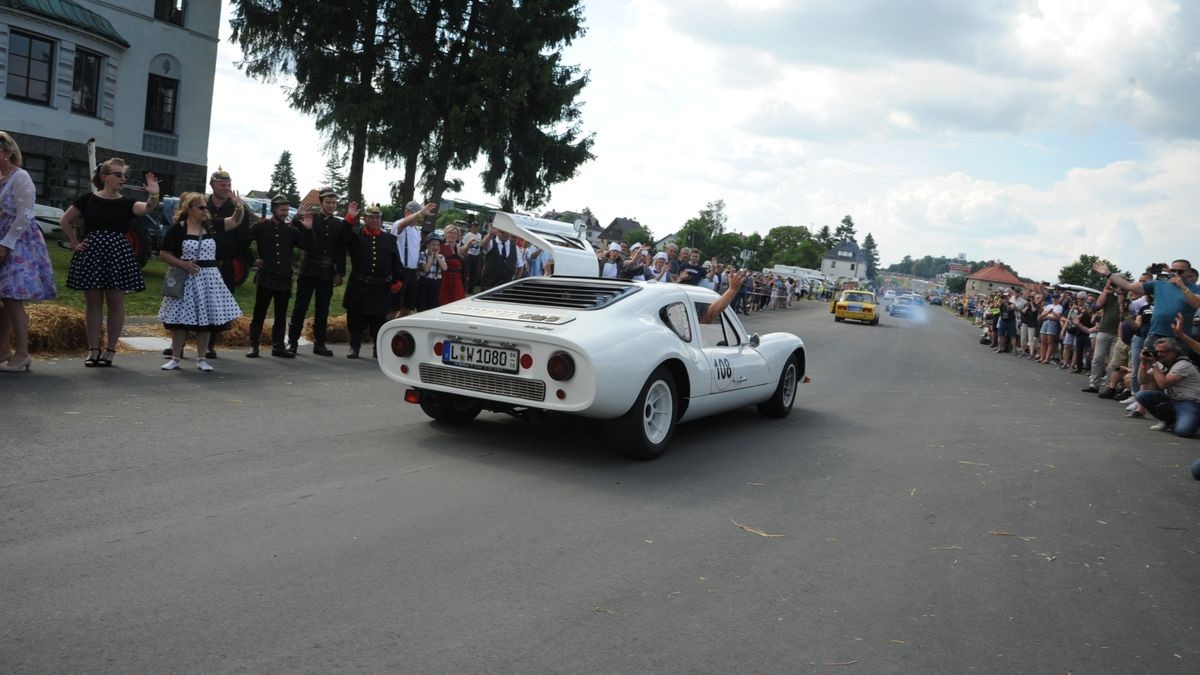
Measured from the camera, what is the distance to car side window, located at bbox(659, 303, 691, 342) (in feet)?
22.8

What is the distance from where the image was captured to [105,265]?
802 cm

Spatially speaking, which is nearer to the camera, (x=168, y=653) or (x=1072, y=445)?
(x=168, y=653)

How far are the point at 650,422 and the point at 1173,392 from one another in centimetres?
727

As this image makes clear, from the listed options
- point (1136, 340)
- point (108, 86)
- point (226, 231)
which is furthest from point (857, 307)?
point (226, 231)

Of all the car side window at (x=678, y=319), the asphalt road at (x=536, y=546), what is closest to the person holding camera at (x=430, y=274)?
the asphalt road at (x=536, y=546)

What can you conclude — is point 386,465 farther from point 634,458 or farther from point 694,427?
point 694,427

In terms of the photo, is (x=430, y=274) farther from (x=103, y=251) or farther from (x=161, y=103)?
(x=161, y=103)

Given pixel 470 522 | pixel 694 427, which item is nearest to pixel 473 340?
pixel 470 522

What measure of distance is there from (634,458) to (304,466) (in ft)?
7.49

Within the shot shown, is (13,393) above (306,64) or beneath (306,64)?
beneath

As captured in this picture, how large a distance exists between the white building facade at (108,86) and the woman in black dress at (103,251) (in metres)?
21.1

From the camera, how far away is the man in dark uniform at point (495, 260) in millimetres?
15992

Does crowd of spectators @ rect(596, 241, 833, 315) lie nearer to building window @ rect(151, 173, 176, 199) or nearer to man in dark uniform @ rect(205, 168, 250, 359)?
man in dark uniform @ rect(205, 168, 250, 359)

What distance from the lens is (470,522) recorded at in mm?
4652
